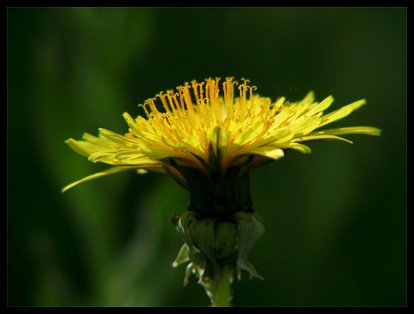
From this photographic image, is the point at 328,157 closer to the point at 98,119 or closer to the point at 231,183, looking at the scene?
the point at 98,119

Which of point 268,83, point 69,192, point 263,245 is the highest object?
point 268,83

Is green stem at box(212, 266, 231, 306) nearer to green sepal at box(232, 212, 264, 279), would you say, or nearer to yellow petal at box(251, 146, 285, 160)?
green sepal at box(232, 212, 264, 279)

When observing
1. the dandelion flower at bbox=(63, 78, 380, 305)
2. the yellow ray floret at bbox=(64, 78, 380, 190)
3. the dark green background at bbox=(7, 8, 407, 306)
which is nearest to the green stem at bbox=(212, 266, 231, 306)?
the dandelion flower at bbox=(63, 78, 380, 305)

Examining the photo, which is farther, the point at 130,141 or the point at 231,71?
the point at 231,71

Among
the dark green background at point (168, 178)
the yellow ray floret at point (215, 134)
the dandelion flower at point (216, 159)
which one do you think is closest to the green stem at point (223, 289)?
the dandelion flower at point (216, 159)

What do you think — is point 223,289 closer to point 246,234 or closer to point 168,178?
point 246,234

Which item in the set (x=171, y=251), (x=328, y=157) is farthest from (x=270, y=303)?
(x=328, y=157)
